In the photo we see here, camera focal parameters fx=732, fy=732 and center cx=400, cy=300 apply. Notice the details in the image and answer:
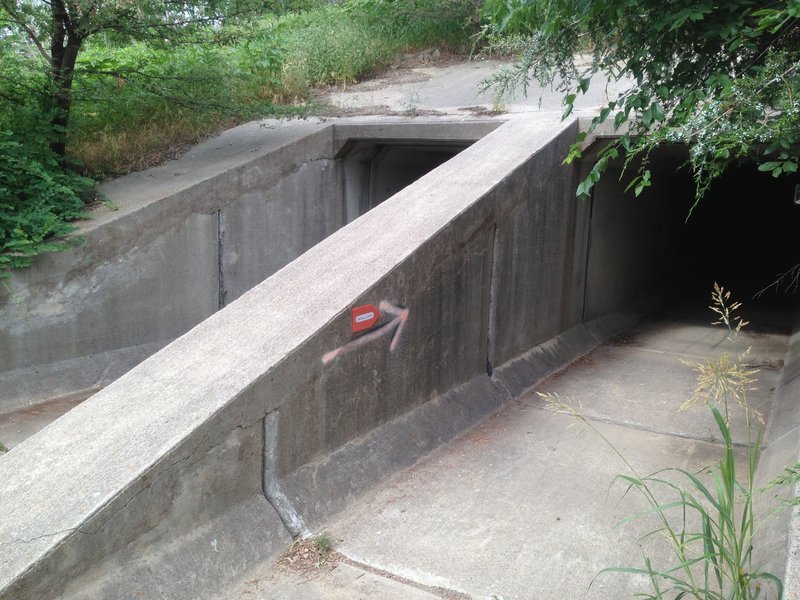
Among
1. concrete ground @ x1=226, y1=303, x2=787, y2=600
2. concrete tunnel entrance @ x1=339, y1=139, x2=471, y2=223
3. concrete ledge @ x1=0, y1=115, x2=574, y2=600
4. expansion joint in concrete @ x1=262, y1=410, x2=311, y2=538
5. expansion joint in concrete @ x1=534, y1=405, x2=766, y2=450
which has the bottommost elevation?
expansion joint in concrete @ x1=534, y1=405, x2=766, y2=450

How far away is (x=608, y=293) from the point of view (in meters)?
8.50

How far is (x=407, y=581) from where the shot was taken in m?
3.45

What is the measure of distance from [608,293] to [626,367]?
1.61 meters

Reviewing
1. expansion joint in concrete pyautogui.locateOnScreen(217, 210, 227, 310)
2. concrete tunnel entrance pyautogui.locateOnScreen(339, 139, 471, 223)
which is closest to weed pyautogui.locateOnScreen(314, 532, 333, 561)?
expansion joint in concrete pyautogui.locateOnScreen(217, 210, 227, 310)

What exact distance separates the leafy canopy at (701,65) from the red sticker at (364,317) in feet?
4.88

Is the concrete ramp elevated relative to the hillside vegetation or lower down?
lower down

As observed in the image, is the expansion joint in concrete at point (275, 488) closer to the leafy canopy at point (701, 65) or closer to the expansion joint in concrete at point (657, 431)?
the leafy canopy at point (701, 65)

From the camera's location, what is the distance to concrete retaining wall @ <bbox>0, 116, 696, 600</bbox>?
119 inches

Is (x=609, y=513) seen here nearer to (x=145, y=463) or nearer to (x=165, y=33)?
(x=145, y=463)

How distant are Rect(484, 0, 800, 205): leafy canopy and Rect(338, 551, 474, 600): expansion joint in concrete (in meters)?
2.23

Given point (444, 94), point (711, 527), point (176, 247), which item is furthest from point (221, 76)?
point (711, 527)

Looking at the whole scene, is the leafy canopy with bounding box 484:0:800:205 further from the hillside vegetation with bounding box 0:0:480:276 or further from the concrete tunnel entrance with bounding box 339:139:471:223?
the hillside vegetation with bounding box 0:0:480:276

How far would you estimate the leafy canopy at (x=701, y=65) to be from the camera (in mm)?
3549

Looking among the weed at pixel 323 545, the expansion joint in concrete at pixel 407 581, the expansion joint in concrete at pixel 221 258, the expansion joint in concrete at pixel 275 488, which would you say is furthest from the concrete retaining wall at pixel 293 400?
the expansion joint in concrete at pixel 221 258
